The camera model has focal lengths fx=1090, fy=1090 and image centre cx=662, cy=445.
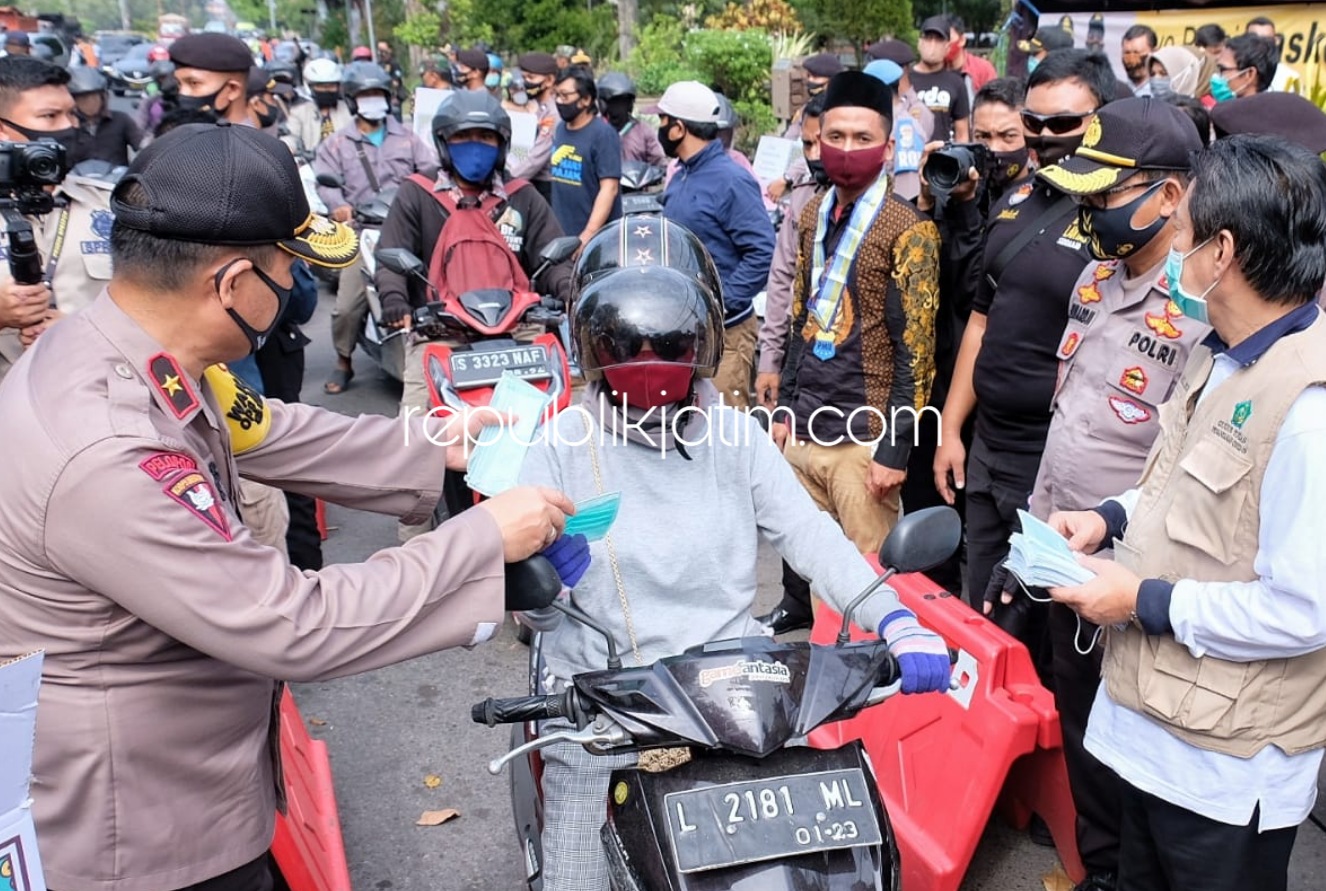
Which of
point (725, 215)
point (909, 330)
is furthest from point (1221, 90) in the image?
point (909, 330)

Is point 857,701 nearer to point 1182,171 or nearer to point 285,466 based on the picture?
point 285,466

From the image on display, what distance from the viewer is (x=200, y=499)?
174 cm

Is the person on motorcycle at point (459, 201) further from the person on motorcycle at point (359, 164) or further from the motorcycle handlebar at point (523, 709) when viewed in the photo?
the motorcycle handlebar at point (523, 709)

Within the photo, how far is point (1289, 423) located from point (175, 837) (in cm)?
215

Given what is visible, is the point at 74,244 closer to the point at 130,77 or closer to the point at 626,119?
the point at 626,119

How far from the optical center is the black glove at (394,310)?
5.33 metres

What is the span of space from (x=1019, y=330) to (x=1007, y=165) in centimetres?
149

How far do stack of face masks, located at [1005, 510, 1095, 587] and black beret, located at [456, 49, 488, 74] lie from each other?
35.5 feet

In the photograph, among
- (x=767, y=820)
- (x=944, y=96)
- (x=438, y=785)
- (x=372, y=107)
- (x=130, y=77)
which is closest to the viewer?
(x=767, y=820)

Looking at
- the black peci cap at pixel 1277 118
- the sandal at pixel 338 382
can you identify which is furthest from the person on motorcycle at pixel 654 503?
the sandal at pixel 338 382

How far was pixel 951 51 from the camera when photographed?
399 inches

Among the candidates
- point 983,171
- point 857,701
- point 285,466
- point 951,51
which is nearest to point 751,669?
point 857,701

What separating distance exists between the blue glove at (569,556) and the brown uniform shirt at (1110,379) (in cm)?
164

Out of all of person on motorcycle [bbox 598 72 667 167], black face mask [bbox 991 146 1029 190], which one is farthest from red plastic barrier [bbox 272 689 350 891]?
person on motorcycle [bbox 598 72 667 167]
